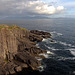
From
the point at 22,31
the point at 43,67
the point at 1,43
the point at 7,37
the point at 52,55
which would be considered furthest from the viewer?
the point at 22,31

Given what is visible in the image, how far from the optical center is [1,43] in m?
55.3

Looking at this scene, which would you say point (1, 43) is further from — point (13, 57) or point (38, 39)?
point (38, 39)

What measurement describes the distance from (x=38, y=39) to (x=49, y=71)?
5260cm

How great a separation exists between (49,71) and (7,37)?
28.5 metres

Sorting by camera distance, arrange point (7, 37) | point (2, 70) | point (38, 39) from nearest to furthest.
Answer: point (2, 70)
point (7, 37)
point (38, 39)

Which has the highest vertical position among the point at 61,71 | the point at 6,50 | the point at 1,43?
the point at 1,43

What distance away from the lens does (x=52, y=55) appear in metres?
65.1

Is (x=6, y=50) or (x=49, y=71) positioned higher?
(x=6, y=50)

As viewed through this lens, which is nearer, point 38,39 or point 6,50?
point 6,50

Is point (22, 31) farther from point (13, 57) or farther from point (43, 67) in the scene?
point (43, 67)

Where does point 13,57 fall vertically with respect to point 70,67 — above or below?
above

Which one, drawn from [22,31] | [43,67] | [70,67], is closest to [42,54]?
[43,67]

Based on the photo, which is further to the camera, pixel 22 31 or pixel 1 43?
pixel 22 31

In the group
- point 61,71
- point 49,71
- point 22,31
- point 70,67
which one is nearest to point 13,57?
point 49,71
